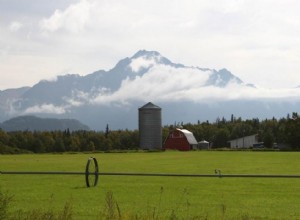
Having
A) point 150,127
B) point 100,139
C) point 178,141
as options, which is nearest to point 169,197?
point 150,127

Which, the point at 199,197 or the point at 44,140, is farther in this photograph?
the point at 44,140

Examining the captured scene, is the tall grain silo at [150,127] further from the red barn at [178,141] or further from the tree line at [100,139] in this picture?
the tree line at [100,139]

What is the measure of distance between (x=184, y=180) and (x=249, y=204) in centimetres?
1018

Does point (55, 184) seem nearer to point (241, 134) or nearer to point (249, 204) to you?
point (249, 204)

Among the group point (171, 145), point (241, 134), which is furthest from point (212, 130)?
point (171, 145)

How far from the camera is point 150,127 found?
447ft

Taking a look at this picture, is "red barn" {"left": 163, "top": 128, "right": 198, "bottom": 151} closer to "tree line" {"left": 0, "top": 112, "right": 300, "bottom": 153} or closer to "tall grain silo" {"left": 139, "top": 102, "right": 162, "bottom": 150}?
"tall grain silo" {"left": 139, "top": 102, "right": 162, "bottom": 150}

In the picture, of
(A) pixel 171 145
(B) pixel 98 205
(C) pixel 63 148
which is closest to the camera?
(B) pixel 98 205

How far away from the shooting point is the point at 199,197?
64.8ft

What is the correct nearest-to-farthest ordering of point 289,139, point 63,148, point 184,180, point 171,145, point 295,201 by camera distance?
point 295,201 < point 184,180 < point 289,139 < point 171,145 < point 63,148

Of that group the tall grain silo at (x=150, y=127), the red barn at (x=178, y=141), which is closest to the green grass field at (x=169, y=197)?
the tall grain silo at (x=150, y=127)

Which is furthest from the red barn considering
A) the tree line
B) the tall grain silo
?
the tree line

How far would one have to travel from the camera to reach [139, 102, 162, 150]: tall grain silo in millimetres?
134000

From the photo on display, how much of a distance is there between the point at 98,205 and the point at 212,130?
17610cm
